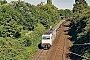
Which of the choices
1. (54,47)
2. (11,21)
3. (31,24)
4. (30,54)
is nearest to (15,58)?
(30,54)

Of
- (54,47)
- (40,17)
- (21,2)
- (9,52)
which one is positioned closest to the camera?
(9,52)

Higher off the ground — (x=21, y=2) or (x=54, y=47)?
(x=21, y=2)

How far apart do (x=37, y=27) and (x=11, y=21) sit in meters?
20.6

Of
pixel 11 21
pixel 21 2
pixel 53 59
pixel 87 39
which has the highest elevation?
pixel 21 2

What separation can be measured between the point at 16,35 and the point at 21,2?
77.9ft

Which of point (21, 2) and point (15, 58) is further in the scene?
point (21, 2)

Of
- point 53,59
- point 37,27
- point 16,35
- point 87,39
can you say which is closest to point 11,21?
point 16,35

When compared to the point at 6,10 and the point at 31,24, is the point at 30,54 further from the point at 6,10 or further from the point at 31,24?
the point at 31,24

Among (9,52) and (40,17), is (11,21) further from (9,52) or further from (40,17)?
(40,17)

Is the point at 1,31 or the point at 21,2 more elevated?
the point at 21,2

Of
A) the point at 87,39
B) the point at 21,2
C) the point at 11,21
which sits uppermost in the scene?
the point at 21,2

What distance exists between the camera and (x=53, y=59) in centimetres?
4388

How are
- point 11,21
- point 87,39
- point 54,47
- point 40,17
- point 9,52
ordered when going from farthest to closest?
point 40,17 → point 54,47 → point 11,21 → point 87,39 → point 9,52

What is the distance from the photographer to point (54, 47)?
5619cm
